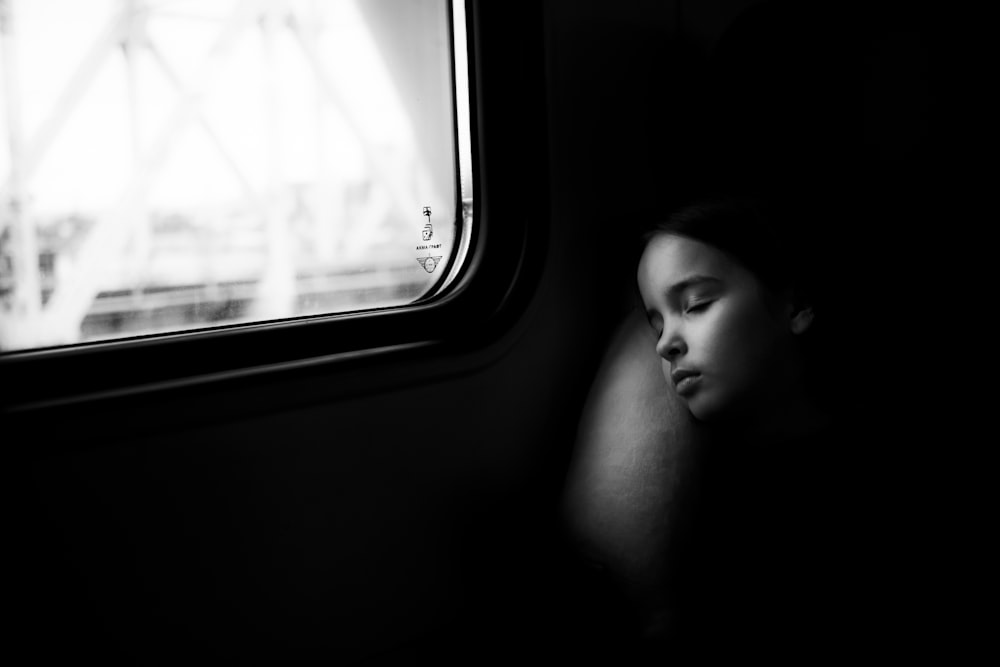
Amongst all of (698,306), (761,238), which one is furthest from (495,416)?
(761,238)

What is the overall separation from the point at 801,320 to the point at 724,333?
4.4 inches

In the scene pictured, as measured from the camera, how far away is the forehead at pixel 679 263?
1.08 m

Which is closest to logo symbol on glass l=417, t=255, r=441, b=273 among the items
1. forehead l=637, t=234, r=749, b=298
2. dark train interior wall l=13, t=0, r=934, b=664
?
dark train interior wall l=13, t=0, r=934, b=664

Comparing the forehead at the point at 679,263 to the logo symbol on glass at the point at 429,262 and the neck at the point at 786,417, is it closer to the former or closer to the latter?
the neck at the point at 786,417

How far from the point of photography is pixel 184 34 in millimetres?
1159

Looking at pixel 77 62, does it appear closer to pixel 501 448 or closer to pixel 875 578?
pixel 501 448

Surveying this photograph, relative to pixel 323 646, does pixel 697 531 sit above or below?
above

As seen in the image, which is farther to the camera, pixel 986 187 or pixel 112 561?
pixel 986 187

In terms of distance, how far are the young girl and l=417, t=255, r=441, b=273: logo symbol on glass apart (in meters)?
0.40

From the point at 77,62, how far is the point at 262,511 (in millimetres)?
648

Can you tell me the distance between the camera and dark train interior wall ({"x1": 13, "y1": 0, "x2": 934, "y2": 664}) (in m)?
0.97

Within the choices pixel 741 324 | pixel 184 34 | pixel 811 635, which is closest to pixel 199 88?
pixel 184 34

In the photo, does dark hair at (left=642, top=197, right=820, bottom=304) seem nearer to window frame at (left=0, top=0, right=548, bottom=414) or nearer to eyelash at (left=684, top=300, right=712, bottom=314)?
eyelash at (left=684, top=300, right=712, bottom=314)

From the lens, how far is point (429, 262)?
4.51 feet
